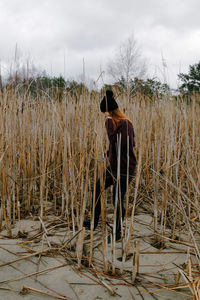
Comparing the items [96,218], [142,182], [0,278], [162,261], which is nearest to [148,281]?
[162,261]

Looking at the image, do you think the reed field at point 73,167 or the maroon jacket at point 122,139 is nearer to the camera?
the reed field at point 73,167

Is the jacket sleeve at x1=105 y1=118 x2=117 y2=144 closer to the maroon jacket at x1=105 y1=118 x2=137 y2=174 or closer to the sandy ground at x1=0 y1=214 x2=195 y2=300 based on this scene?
the maroon jacket at x1=105 y1=118 x2=137 y2=174

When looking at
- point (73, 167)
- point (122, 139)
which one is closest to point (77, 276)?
point (73, 167)

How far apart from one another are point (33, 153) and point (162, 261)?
1.16 metres

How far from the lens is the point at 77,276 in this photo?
3.17 ft

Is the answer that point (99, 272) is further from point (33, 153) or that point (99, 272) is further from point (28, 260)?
point (33, 153)

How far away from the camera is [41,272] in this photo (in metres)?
0.97

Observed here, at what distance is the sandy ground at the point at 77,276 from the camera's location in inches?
34.2

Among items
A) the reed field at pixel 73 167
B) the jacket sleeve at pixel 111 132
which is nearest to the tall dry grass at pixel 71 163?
the reed field at pixel 73 167

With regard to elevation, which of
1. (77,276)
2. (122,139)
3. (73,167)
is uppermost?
(122,139)

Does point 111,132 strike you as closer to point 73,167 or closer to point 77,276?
point 73,167

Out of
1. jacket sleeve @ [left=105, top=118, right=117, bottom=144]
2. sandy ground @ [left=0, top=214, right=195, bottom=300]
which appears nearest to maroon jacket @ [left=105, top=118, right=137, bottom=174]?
jacket sleeve @ [left=105, top=118, right=117, bottom=144]

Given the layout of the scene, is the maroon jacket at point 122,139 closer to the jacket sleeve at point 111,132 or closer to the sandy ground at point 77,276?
the jacket sleeve at point 111,132

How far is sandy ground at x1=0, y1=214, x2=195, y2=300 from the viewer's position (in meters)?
0.87
